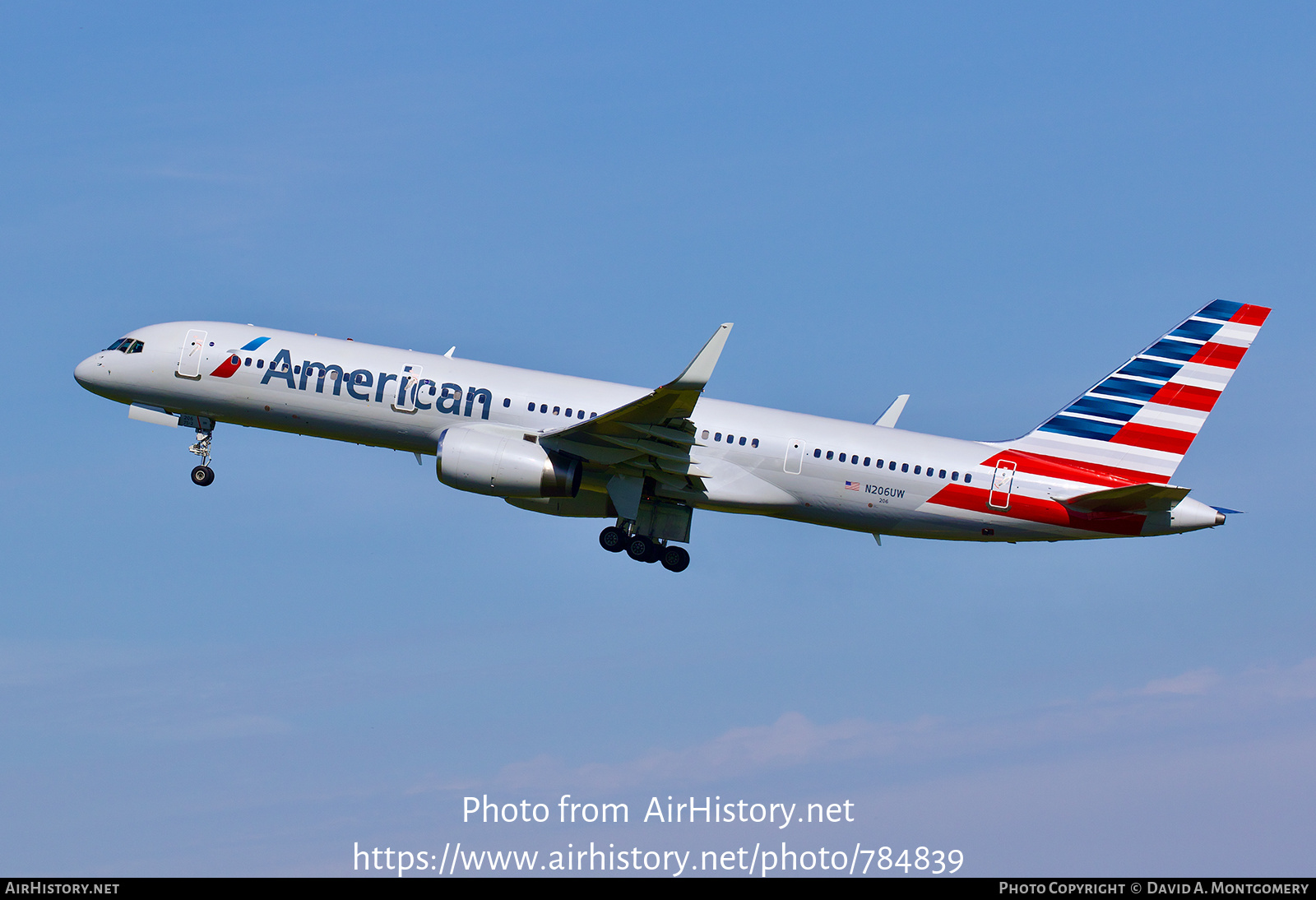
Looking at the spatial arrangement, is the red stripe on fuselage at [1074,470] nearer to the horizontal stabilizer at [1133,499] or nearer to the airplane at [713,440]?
the airplane at [713,440]

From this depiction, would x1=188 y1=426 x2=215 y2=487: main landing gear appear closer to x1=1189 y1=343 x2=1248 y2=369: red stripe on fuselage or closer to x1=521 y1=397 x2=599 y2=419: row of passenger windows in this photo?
x1=521 y1=397 x2=599 y2=419: row of passenger windows

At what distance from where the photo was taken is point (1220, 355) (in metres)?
38.2

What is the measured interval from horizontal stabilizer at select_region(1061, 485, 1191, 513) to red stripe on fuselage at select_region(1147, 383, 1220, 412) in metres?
4.07

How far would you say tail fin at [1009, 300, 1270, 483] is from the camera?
37844mm

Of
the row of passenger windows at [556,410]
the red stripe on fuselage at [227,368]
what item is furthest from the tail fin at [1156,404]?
the red stripe on fuselage at [227,368]

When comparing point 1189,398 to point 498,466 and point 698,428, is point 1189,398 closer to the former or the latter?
point 698,428

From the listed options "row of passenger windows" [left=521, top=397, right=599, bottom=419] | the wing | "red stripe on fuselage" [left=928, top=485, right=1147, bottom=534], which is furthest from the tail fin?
"row of passenger windows" [left=521, top=397, right=599, bottom=419]

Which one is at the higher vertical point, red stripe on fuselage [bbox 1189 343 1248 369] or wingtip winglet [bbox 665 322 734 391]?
red stripe on fuselage [bbox 1189 343 1248 369]

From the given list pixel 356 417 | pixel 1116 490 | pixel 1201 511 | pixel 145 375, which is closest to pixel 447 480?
pixel 356 417

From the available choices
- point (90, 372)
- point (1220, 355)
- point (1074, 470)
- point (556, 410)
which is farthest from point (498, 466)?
point (1220, 355)

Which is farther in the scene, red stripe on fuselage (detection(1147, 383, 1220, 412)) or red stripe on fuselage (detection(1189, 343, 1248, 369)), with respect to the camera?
red stripe on fuselage (detection(1189, 343, 1248, 369))

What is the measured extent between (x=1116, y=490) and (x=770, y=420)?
32.1 ft

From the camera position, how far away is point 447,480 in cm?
3559

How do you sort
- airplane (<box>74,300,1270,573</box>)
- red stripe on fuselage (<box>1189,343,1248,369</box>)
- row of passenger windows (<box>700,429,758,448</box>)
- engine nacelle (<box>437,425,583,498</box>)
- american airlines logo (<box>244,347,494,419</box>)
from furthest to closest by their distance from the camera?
red stripe on fuselage (<box>1189,343,1248,369</box>) → american airlines logo (<box>244,347,494,419</box>) → row of passenger windows (<box>700,429,758,448</box>) → airplane (<box>74,300,1270,573</box>) → engine nacelle (<box>437,425,583,498</box>)
